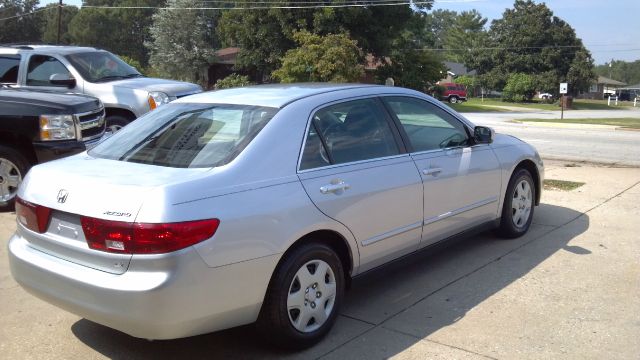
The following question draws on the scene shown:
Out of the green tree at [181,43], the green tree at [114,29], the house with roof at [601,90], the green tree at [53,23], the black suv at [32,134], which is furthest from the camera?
the house with roof at [601,90]

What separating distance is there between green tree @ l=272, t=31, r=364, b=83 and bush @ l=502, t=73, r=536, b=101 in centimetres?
3391

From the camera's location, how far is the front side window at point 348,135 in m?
3.83

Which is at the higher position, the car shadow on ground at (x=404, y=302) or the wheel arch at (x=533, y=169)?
the wheel arch at (x=533, y=169)

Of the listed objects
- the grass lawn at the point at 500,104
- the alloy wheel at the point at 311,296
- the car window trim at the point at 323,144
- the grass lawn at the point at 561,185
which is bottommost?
the alloy wheel at the point at 311,296

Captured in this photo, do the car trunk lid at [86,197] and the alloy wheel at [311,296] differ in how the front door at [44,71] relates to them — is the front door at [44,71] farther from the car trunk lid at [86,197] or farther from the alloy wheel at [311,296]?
the alloy wheel at [311,296]

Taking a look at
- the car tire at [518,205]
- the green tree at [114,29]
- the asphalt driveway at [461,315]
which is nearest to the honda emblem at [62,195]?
the asphalt driveway at [461,315]

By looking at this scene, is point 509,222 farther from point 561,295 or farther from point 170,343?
point 170,343

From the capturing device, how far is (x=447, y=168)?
15.6 ft

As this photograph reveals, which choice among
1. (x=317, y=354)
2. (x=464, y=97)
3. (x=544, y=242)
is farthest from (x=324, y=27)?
(x=317, y=354)

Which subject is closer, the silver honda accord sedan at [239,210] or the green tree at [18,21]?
the silver honda accord sedan at [239,210]

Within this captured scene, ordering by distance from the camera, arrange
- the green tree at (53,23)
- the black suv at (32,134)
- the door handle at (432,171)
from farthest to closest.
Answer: the green tree at (53,23)
the black suv at (32,134)
the door handle at (432,171)

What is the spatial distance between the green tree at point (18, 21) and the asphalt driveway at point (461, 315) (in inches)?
3350

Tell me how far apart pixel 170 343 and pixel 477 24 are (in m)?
108

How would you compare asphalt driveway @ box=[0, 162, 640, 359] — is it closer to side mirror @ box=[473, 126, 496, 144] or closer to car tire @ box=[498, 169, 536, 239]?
car tire @ box=[498, 169, 536, 239]
